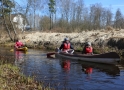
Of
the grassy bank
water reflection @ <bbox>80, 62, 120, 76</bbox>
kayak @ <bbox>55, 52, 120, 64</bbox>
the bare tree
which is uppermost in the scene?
the bare tree

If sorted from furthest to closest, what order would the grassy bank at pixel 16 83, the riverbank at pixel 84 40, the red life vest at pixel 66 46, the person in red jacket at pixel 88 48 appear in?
the riverbank at pixel 84 40 < the red life vest at pixel 66 46 < the person in red jacket at pixel 88 48 < the grassy bank at pixel 16 83

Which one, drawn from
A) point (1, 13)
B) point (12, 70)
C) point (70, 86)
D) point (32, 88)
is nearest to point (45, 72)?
point (12, 70)

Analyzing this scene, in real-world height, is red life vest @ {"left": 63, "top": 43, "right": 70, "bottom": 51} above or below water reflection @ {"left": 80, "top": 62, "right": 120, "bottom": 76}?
above

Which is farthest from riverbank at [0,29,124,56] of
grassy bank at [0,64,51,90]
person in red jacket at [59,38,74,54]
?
grassy bank at [0,64,51,90]

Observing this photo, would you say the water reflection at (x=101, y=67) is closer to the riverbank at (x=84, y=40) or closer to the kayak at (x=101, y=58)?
the kayak at (x=101, y=58)

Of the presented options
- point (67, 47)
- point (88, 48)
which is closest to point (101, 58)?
point (88, 48)

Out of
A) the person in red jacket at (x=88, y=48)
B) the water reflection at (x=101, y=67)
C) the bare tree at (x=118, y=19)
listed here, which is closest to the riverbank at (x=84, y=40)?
the person in red jacket at (x=88, y=48)

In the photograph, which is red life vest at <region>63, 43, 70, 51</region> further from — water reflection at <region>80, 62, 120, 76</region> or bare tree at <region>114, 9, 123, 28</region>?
bare tree at <region>114, 9, 123, 28</region>

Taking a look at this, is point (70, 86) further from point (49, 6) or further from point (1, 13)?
point (49, 6)

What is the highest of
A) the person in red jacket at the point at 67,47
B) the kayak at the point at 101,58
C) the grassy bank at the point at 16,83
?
the person in red jacket at the point at 67,47

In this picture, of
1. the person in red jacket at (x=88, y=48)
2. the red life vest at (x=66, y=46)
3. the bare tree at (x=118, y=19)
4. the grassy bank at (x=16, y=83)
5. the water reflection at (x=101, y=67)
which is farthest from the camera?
the bare tree at (x=118, y=19)

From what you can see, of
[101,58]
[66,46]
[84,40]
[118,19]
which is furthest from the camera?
[118,19]

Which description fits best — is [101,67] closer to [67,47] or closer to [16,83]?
[67,47]

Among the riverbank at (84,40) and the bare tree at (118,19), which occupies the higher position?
the bare tree at (118,19)
